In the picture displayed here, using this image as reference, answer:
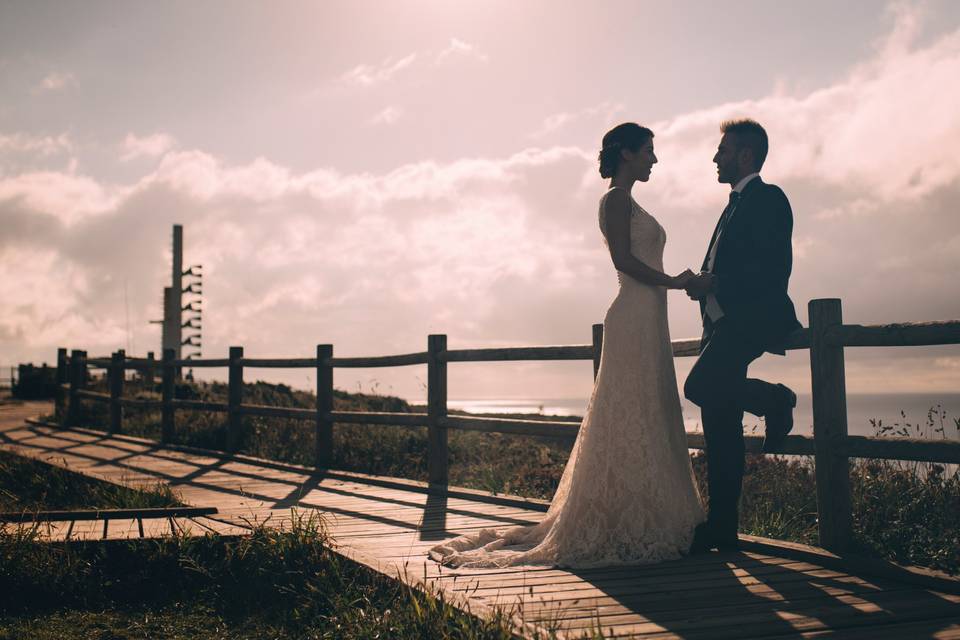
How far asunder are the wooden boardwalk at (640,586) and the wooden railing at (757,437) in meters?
0.46

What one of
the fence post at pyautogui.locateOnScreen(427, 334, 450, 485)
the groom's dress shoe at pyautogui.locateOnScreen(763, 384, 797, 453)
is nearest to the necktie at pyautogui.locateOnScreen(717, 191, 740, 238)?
the groom's dress shoe at pyautogui.locateOnScreen(763, 384, 797, 453)

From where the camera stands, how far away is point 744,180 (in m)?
5.00

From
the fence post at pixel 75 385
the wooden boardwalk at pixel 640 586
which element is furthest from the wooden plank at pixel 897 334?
the fence post at pixel 75 385

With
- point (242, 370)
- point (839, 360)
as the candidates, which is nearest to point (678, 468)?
point (839, 360)

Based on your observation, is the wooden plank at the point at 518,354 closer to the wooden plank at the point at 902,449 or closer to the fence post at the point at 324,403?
the fence post at the point at 324,403

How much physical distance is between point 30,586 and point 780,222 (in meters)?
4.68

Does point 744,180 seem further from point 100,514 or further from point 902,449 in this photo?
point 100,514

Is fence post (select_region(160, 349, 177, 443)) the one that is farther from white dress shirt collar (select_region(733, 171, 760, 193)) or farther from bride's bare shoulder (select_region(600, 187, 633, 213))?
white dress shirt collar (select_region(733, 171, 760, 193))

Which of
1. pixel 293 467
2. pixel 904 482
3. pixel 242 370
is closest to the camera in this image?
pixel 904 482

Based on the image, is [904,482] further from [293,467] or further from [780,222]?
[293,467]

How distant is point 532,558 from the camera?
480 cm

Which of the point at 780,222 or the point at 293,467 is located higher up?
the point at 780,222

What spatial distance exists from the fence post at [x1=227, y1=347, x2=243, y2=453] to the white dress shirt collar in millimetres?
8867

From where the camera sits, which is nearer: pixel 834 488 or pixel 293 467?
pixel 834 488
